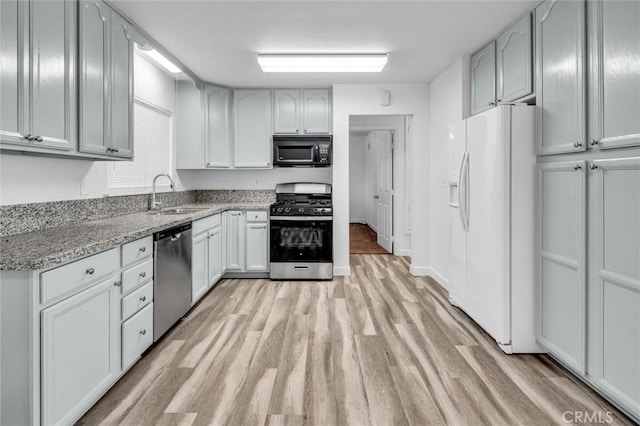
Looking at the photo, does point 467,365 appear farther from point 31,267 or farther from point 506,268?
point 31,267

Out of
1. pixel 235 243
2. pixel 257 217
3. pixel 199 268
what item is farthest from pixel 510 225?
pixel 235 243

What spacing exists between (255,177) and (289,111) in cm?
104

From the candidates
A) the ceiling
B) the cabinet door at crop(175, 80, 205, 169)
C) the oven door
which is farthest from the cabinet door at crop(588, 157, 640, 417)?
the cabinet door at crop(175, 80, 205, 169)

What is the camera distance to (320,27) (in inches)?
119

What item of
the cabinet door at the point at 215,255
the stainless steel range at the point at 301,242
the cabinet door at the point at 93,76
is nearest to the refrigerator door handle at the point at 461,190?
the stainless steel range at the point at 301,242

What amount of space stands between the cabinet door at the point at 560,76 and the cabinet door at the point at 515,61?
0.11 m

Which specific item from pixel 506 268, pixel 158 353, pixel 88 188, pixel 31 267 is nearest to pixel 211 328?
pixel 158 353

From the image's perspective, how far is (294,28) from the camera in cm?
305

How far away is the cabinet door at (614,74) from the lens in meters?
1.80

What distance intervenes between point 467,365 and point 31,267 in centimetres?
245

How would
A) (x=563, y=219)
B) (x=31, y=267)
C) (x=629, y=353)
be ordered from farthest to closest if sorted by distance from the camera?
(x=563, y=219) → (x=629, y=353) → (x=31, y=267)

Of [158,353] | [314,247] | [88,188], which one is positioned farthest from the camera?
[314,247]

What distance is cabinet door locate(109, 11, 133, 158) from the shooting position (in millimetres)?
2604

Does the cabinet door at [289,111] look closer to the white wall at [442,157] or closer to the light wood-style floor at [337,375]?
the white wall at [442,157]
